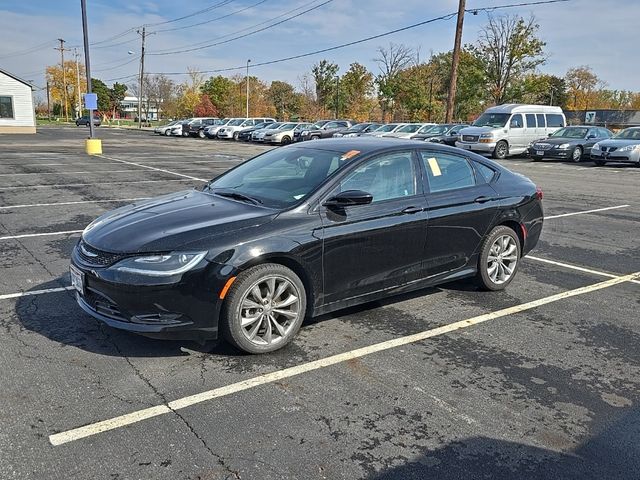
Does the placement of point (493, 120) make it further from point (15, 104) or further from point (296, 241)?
point (15, 104)

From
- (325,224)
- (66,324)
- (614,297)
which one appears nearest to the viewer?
(325,224)

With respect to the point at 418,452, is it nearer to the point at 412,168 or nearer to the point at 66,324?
the point at 412,168

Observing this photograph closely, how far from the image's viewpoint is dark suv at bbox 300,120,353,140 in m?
34.2

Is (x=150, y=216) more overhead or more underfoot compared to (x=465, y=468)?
more overhead

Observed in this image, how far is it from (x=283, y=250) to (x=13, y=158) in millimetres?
19031

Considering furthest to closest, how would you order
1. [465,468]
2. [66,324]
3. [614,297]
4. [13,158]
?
[13,158] < [614,297] < [66,324] < [465,468]

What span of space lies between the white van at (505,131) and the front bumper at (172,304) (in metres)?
21.9

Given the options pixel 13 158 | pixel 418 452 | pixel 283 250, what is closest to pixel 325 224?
pixel 283 250

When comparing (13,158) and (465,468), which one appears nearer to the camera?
(465,468)

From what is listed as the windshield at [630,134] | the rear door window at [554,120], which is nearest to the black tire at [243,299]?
the windshield at [630,134]

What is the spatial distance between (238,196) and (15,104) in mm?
46535

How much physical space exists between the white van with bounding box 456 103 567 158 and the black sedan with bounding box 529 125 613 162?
0.92 metres

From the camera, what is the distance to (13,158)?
1928 cm

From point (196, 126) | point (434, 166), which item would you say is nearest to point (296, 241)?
point (434, 166)
